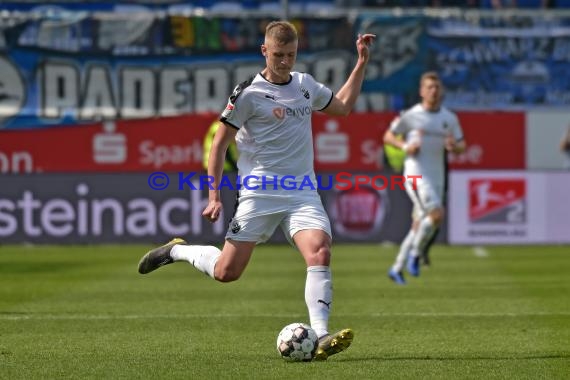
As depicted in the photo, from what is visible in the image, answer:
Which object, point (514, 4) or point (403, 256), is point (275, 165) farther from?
point (514, 4)

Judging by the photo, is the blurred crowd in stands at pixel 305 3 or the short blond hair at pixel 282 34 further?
the blurred crowd in stands at pixel 305 3

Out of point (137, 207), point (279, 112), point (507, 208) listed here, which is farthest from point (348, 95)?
point (507, 208)

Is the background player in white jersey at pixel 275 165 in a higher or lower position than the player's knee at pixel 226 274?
higher

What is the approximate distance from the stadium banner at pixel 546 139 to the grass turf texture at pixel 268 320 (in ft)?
19.2

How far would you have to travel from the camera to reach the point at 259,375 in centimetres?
805

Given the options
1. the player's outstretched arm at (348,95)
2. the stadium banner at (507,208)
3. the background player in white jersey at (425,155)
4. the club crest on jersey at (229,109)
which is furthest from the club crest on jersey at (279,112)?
the stadium banner at (507,208)

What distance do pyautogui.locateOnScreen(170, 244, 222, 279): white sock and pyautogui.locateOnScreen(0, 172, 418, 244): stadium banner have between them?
476 inches

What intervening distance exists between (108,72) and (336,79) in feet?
14.5

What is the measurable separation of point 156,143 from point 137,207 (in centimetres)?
230

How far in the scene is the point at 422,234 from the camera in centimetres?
1545

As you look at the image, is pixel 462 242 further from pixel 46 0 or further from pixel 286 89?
pixel 286 89

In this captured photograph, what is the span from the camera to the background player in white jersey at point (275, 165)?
881cm

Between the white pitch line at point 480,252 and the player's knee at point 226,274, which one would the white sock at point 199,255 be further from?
the white pitch line at point 480,252

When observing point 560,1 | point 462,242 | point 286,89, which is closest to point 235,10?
point 560,1
